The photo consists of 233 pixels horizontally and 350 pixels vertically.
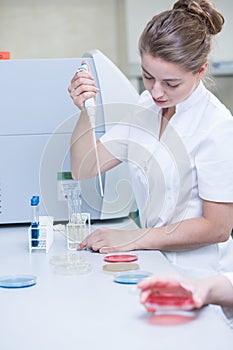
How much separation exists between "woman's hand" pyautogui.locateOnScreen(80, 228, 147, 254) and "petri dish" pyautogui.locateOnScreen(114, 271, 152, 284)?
7.8 inches

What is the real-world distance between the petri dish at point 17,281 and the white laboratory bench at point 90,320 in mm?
11

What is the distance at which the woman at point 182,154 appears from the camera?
1.23m

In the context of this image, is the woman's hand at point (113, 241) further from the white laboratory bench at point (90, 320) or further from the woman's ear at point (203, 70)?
the woman's ear at point (203, 70)

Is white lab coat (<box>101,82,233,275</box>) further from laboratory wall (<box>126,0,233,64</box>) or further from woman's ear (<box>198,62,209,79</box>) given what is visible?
laboratory wall (<box>126,0,233,64</box>)

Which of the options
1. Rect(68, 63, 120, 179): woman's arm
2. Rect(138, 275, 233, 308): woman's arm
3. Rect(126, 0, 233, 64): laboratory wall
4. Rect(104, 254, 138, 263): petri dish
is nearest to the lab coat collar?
Rect(68, 63, 120, 179): woman's arm

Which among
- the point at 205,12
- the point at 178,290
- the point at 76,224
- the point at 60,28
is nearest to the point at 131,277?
the point at 178,290

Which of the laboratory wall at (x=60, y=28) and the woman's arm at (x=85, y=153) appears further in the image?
the laboratory wall at (x=60, y=28)

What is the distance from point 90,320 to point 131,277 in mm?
208

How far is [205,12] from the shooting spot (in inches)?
50.6

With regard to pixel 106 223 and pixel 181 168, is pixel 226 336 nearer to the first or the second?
pixel 181 168

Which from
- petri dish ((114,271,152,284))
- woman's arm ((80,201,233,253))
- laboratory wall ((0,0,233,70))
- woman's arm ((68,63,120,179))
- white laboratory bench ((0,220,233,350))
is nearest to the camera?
white laboratory bench ((0,220,233,350))

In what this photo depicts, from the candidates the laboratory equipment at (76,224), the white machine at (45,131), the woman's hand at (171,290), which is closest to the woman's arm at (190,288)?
the woman's hand at (171,290)

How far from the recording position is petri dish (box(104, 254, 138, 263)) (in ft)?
3.74

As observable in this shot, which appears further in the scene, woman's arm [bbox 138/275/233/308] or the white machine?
the white machine
